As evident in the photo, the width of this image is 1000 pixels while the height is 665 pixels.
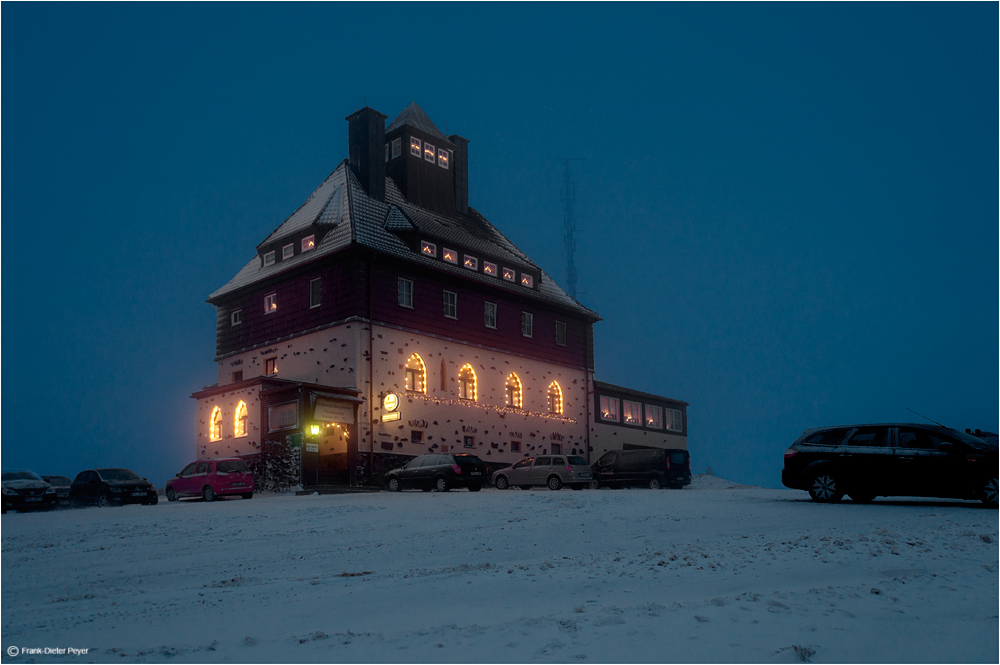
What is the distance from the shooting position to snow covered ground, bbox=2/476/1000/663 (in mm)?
7410

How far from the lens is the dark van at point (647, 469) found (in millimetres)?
36219

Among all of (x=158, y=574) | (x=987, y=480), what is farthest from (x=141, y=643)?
(x=987, y=480)

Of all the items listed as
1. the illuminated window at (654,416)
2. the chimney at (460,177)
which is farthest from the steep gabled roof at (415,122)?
the illuminated window at (654,416)

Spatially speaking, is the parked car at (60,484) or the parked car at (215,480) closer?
the parked car at (215,480)

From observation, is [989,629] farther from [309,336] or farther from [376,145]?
[376,145]

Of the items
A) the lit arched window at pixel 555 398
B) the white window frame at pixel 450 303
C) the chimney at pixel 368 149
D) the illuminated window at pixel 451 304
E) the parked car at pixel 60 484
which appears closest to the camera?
the parked car at pixel 60 484

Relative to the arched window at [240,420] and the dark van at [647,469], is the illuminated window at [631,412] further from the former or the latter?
the arched window at [240,420]

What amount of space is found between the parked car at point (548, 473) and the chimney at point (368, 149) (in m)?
15.3

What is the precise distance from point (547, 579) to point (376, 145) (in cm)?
3559

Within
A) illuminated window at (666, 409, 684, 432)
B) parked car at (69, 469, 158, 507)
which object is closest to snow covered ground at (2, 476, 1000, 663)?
parked car at (69, 469, 158, 507)

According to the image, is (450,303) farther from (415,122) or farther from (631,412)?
(631,412)

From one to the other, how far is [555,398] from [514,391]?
3.10 metres

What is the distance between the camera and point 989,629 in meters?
7.94

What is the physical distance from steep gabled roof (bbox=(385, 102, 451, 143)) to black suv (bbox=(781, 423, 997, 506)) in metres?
31.0
